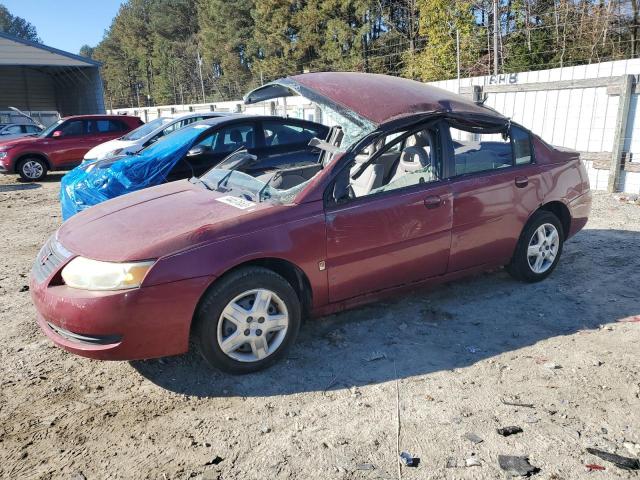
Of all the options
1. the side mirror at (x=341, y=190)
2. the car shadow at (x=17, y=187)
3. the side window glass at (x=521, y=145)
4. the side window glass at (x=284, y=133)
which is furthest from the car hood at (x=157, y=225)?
the car shadow at (x=17, y=187)

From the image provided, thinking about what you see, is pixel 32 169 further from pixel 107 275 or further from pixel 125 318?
pixel 125 318

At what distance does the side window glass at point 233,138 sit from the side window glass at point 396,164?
3.57 m

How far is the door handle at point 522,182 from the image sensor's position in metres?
4.41

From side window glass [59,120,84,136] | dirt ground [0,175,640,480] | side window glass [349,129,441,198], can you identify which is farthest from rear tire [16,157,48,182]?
side window glass [349,129,441,198]

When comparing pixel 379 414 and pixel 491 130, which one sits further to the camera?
pixel 491 130

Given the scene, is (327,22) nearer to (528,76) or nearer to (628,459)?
(528,76)

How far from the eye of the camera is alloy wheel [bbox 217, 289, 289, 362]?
10.5 feet

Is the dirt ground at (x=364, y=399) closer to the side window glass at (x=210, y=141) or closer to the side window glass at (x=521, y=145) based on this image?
the side window glass at (x=521, y=145)

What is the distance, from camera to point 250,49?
136 feet

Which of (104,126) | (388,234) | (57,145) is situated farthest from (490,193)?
(57,145)

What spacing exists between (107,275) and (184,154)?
418 cm

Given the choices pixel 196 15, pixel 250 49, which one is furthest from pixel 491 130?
pixel 196 15

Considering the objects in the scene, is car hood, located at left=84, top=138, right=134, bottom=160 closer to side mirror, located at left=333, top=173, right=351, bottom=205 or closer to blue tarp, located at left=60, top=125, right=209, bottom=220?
blue tarp, located at left=60, top=125, right=209, bottom=220

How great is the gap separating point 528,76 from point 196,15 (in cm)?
5126
